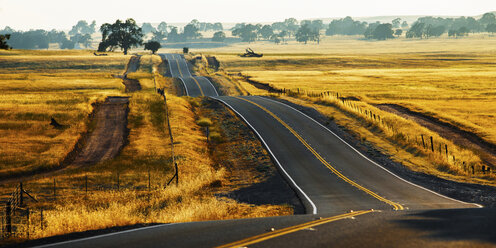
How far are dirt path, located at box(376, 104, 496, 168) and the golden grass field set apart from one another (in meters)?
20.6

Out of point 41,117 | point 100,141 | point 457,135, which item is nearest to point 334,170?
point 457,135

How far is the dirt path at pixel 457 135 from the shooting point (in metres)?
39.3

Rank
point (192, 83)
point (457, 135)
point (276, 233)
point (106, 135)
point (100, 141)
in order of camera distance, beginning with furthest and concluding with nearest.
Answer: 1. point (192, 83)
2. point (457, 135)
3. point (106, 135)
4. point (100, 141)
5. point (276, 233)

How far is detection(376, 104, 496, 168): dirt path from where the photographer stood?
39.3 m

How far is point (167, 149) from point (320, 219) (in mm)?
24146

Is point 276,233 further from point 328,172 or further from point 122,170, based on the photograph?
point 122,170

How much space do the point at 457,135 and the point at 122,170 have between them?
33.0 meters

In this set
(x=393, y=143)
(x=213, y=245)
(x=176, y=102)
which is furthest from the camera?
(x=176, y=102)

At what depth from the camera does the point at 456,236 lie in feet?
42.8

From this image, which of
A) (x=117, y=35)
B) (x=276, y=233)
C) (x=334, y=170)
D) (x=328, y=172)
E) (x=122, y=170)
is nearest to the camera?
(x=276, y=233)

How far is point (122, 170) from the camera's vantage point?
3169cm

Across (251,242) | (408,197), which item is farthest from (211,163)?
(251,242)

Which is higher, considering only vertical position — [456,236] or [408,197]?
[456,236]

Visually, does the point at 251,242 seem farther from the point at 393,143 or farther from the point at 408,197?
the point at 393,143
